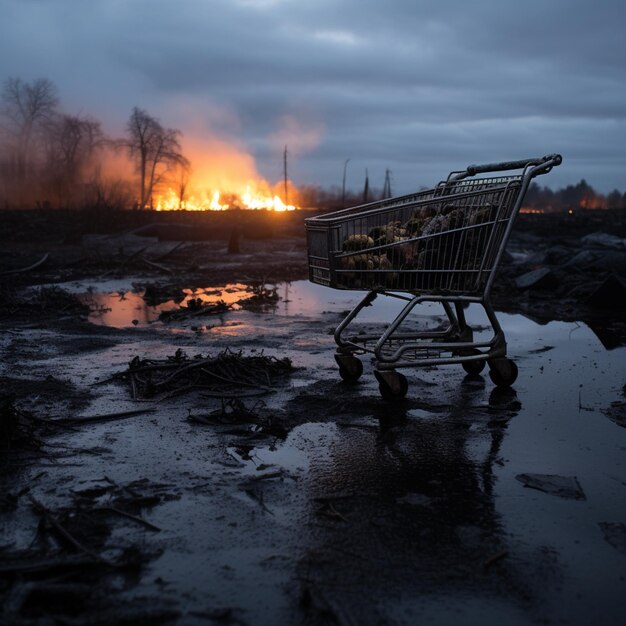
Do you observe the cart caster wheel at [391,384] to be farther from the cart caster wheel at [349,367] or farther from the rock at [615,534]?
the rock at [615,534]

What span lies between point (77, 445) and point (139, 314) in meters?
5.51

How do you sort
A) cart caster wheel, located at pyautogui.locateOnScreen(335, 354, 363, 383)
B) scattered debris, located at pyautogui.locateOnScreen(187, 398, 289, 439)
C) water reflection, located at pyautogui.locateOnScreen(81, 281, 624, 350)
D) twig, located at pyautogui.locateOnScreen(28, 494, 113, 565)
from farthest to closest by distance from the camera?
water reflection, located at pyautogui.locateOnScreen(81, 281, 624, 350)
cart caster wheel, located at pyautogui.locateOnScreen(335, 354, 363, 383)
scattered debris, located at pyautogui.locateOnScreen(187, 398, 289, 439)
twig, located at pyautogui.locateOnScreen(28, 494, 113, 565)

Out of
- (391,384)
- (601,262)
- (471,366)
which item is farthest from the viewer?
(601,262)

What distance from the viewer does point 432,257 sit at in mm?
5223

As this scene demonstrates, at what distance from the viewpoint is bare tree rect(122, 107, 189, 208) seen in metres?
54.4

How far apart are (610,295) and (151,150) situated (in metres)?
50.7

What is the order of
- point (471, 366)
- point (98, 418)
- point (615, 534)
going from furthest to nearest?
point (471, 366) → point (98, 418) → point (615, 534)

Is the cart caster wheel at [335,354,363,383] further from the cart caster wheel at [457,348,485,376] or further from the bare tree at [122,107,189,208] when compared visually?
the bare tree at [122,107,189,208]

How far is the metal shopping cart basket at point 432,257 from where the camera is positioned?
16.5 feet

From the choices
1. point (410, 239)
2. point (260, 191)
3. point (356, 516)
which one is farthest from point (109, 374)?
point (260, 191)

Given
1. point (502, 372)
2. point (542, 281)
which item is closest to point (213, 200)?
point (542, 281)

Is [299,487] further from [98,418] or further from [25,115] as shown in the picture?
[25,115]

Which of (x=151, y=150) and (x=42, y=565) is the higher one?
(x=151, y=150)

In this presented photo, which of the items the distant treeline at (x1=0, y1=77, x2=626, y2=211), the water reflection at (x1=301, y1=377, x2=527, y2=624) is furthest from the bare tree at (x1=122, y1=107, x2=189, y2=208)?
the water reflection at (x1=301, y1=377, x2=527, y2=624)
